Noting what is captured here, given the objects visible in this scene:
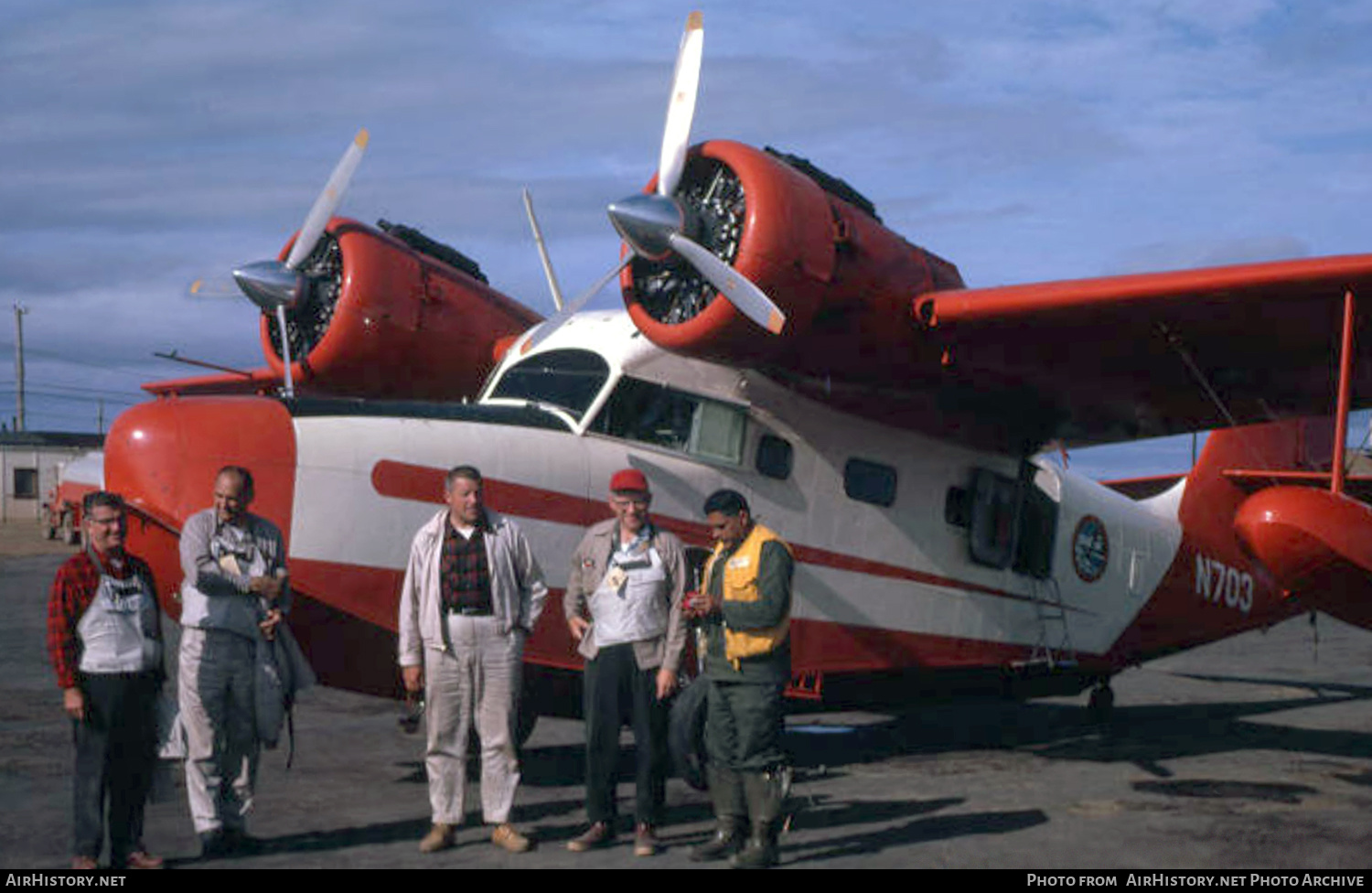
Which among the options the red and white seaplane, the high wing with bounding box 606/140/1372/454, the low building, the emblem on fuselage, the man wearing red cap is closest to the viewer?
the man wearing red cap

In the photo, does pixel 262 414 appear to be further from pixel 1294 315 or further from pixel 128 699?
pixel 1294 315

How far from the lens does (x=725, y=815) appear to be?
6.44 metres

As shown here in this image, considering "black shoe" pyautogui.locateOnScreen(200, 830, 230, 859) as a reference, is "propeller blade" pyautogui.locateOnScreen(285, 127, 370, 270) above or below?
above

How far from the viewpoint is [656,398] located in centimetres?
930

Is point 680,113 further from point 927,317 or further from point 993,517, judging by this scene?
point 993,517

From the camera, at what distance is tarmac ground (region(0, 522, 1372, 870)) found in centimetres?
661

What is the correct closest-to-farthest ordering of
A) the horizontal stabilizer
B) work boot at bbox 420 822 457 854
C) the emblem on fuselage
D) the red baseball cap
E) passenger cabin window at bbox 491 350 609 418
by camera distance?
work boot at bbox 420 822 457 854 → the red baseball cap → the horizontal stabilizer → passenger cabin window at bbox 491 350 609 418 → the emblem on fuselage

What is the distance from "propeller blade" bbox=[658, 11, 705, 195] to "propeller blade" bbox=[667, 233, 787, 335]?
79cm

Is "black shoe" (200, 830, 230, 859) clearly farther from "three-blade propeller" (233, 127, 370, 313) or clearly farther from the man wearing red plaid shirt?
"three-blade propeller" (233, 127, 370, 313)

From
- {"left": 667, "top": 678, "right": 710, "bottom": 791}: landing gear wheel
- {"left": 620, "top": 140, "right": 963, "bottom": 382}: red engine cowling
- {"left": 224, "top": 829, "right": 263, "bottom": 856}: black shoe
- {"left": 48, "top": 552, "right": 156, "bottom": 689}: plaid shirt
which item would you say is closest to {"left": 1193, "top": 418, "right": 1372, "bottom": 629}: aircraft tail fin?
{"left": 620, "top": 140, "right": 963, "bottom": 382}: red engine cowling

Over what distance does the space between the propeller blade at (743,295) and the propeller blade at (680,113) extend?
79cm

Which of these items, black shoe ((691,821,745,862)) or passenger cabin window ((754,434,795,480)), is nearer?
black shoe ((691,821,745,862))

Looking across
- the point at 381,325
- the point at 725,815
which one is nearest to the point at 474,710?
the point at 725,815

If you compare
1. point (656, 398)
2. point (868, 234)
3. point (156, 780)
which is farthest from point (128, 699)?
point (868, 234)
